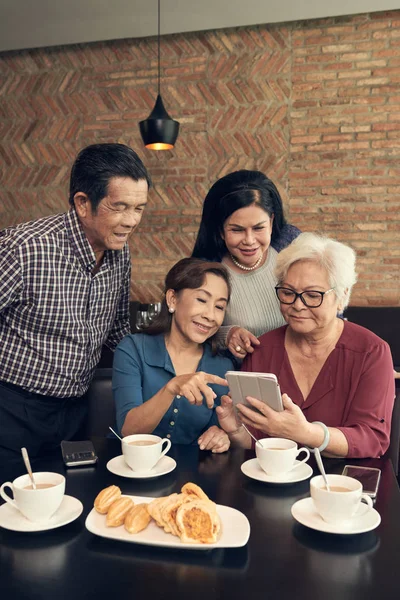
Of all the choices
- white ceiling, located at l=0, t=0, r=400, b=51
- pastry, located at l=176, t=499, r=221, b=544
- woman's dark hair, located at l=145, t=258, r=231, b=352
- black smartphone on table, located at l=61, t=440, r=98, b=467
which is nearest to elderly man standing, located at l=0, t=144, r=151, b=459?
woman's dark hair, located at l=145, t=258, r=231, b=352

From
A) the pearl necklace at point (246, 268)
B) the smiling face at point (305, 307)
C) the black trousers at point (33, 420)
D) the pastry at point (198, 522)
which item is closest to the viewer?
the pastry at point (198, 522)

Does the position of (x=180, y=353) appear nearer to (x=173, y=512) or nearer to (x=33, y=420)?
(x=33, y=420)

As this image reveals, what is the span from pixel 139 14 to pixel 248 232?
12.3 feet

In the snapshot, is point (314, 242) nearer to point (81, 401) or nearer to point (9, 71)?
point (81, 401)

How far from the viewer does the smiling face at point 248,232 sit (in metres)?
2.37

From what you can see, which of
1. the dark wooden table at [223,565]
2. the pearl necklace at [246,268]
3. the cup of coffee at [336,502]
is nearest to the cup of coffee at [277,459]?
the dark wooden table at [223,565]

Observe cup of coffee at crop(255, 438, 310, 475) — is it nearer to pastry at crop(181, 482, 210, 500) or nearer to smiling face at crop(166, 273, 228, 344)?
pastry at crop(181, 482, 210, 500)

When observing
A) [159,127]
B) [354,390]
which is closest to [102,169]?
[354,390]

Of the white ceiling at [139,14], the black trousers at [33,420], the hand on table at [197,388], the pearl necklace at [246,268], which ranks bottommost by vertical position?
the black trousers at [33,420]

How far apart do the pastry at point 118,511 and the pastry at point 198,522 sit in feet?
0.43

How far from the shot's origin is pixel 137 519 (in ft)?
3.87

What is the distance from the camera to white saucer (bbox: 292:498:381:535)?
46.2 inches

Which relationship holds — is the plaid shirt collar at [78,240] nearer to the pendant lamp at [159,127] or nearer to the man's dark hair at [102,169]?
the man's dark hair at [102,169]

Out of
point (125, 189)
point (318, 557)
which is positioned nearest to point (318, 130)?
point (125, 189)
